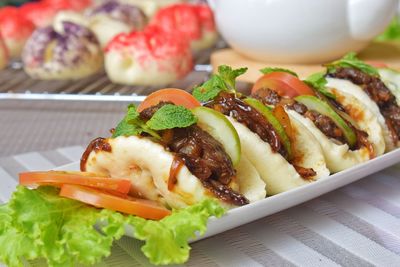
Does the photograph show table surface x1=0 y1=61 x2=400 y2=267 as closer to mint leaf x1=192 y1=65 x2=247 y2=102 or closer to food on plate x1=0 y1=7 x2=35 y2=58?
mint leaf x1=192 y1=65 x2=247 y2=102

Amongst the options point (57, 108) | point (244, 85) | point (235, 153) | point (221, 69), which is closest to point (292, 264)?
point (235, 153)

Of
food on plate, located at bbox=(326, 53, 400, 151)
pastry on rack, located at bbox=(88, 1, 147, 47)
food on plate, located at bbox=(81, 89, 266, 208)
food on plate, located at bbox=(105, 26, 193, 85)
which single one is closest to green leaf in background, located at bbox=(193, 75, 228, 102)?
food on plate, located at bbox=(81, 89, 266, 208)

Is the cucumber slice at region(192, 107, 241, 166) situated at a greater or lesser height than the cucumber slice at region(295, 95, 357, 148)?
greater

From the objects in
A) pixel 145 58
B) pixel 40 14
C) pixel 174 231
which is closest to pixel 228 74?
pixel 174 231

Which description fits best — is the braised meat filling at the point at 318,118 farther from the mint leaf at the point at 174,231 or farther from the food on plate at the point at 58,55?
the food on plate at the point at 58,55

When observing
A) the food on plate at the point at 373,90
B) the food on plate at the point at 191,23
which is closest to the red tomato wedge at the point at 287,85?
the food on plate at the point at 373,90

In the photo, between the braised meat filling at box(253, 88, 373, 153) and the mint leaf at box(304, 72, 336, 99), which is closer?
the braised meat filling at box(253, 88, 373, 153)

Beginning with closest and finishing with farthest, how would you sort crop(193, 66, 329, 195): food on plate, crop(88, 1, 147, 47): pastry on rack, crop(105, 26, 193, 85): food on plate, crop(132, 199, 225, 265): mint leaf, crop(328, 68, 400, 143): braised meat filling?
crop(132, 199, 225, 265): mint leaf < crop(193, 66, 329, 195): food on plate < crop(328, 68, 400, 143): braised meat filling < crop(105, 26, 193, 85): food on plate < crop(88, 1, 147, 47): pastry on rack
